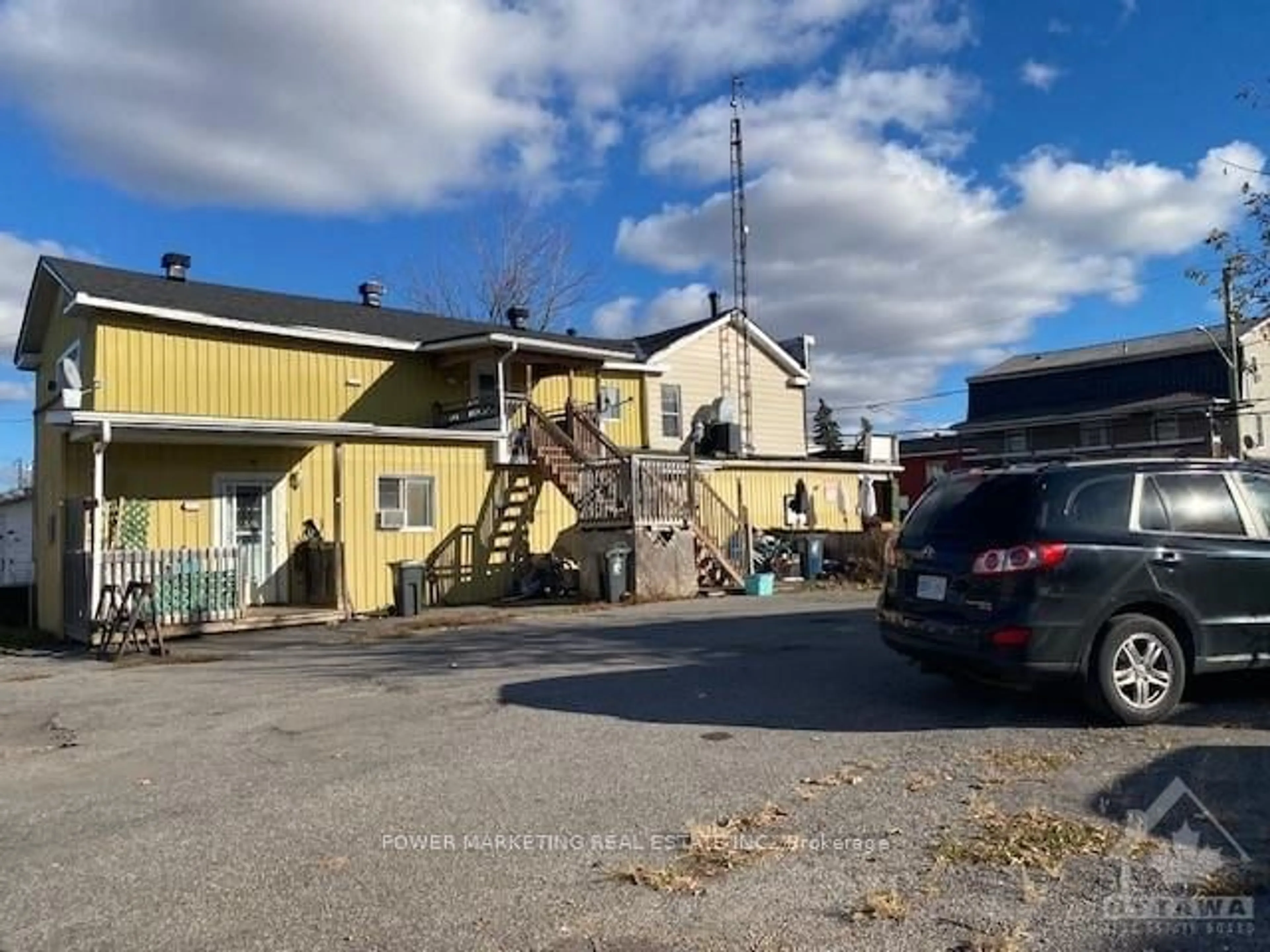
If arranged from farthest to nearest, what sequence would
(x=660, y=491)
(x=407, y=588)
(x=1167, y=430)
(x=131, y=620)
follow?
1. (x=1167, y=430)
2. (x=660, y=491)
3. (x=407, y=588)
4. (x=131, y=620)

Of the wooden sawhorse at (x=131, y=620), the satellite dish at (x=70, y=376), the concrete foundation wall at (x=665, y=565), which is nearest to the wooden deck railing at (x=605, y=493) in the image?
the concrete foundation wall at (x=665, y=565)

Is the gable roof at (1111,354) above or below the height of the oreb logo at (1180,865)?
above

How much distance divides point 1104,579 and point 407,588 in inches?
500

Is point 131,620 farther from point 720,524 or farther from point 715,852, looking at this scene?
point 720,524

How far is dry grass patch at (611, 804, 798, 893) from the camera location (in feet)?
14.2

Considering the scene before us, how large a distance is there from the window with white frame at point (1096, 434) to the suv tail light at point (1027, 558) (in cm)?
4194

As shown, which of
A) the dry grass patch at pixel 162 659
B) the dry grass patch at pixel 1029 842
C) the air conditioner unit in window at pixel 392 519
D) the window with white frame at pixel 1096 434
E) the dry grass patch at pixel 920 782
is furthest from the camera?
the window with white frame at pixel 1096 434

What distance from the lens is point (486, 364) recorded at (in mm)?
23047

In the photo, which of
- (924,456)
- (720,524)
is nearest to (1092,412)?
(924,456)

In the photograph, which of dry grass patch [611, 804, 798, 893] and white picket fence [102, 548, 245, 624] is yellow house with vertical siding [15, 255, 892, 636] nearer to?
white picket fence [102, 548, 245, 624]

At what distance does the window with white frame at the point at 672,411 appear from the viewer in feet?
98.2

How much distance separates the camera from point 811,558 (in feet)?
74.1

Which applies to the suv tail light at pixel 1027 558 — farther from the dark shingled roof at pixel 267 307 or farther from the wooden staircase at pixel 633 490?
the dark shingled roof at pixel 267 307

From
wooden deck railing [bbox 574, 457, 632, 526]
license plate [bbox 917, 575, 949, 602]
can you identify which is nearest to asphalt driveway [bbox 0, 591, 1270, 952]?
license plate [bbox 917, 575, 949, 602]
